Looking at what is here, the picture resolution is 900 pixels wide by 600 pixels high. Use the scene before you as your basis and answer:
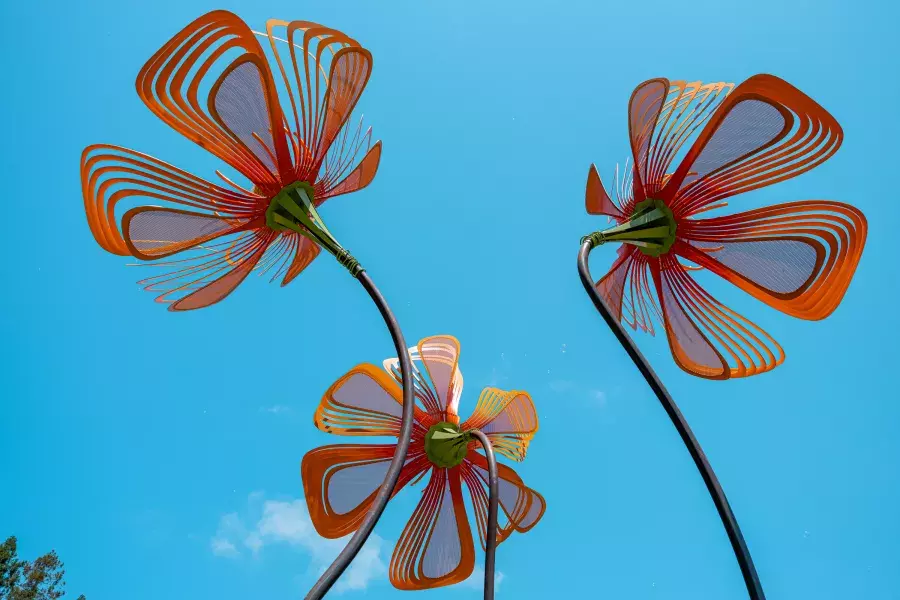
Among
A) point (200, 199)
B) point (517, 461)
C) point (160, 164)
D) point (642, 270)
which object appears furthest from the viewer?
point (517, 461)

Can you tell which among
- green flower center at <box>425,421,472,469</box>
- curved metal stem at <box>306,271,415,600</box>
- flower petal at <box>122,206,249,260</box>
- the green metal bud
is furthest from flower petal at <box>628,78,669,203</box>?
green flower center at <box>425,421,472,469</box>

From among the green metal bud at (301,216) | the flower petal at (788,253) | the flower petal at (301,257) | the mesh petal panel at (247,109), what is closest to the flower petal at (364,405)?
the flower petal at (301,257)

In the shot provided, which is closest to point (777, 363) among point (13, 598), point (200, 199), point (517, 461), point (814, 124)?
point (814, 124)

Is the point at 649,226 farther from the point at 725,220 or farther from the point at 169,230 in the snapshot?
the point at 169,230

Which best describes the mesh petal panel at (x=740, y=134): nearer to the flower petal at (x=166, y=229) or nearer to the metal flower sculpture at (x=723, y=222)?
the metal flower sculpture at (x=723, y=222)

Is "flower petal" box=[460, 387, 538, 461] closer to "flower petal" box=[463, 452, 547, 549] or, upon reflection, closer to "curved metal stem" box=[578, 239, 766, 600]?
"flower petal" box=[463, 452, 547, 549]

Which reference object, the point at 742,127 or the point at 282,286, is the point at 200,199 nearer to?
the point at 282,286
